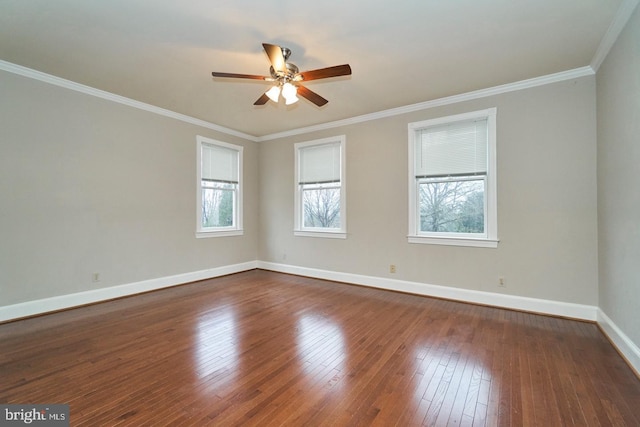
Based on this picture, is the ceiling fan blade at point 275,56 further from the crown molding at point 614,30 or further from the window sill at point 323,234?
the window sill at point 323,234

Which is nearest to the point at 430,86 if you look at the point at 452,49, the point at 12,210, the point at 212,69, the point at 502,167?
the point at 452,49

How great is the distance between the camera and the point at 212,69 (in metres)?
3.27

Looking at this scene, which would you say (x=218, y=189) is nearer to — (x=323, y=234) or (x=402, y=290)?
(x=323, y=234)

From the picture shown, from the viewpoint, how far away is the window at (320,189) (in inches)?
202

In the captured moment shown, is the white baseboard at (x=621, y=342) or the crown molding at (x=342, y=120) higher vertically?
the crown molding at (x=342, y=120)

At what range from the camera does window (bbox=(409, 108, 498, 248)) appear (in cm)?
381

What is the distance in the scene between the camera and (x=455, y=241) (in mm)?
4008

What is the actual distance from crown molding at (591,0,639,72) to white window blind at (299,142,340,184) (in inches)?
134

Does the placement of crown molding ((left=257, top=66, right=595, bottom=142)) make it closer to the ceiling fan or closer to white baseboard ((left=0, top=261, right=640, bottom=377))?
the ceiling fan

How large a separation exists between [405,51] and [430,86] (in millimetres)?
968

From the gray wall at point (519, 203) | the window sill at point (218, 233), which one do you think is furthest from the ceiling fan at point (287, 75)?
the window sill at point (218, 233)

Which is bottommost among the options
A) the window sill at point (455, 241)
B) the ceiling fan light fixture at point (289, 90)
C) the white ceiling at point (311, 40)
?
the window sill at point (455, 241)

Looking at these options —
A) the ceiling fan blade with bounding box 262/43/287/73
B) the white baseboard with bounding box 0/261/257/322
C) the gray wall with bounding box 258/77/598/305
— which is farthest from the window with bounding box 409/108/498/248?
the white baseboard with bounding box 0/261/257/322

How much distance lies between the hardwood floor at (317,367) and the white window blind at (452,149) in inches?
74.8
